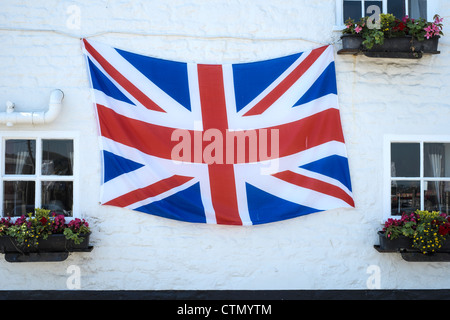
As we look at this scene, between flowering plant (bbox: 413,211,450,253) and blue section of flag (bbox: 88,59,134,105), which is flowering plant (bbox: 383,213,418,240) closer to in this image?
flowering plant (bbox: 413,211,450,253)

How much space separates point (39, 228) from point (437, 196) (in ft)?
13.3

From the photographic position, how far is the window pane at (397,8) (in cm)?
490

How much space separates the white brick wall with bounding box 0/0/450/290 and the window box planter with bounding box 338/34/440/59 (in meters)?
0.16

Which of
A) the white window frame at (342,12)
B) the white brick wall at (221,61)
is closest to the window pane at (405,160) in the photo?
the white brick wall at (221,61)

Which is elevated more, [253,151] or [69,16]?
[69,16]

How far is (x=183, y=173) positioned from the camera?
4.50 m

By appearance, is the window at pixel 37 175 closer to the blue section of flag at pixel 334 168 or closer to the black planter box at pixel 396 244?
the blue section of flag at pixel 334 168

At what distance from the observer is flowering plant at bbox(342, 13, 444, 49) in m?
4.46

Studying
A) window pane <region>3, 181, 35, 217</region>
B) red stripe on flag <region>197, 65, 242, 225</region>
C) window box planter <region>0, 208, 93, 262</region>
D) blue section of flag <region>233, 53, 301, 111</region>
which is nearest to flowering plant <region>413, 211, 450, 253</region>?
red stripe on flag <region>197, 65, 242, 225</region>

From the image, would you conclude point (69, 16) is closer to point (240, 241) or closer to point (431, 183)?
point (240, 241)

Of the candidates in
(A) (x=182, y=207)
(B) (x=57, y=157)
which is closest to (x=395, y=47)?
(A) (x=182, y=207)

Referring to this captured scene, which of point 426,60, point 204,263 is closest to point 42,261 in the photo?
point 204,263
